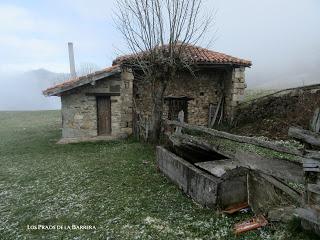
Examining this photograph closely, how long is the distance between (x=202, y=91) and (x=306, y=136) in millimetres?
12435

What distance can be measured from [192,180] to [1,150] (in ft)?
37.4

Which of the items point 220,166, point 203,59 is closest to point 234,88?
point 203,59

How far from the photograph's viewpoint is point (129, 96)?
49.7 feet

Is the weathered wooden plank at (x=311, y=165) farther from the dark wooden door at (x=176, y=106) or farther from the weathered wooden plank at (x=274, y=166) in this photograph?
the dark wooden door at (x=176, y=106)

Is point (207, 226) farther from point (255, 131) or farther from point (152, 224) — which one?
point (255, 131)

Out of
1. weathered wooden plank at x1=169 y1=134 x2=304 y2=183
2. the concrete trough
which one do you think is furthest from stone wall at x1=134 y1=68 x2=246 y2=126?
weathered wooden plank at x1=169 y1=134 x2=304 y2=183

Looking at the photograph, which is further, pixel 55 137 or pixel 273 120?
pixel 55 137

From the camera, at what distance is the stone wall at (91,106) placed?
15.1 m

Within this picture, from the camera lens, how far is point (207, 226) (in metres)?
5.40

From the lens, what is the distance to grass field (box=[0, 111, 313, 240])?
5.46 m

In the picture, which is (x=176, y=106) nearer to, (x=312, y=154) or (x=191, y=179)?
(x=191, y=179)

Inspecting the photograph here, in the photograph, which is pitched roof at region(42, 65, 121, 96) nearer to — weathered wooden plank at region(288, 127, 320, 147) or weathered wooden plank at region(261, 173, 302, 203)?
weathered wooden plank at region(261, 173, 302, 203)

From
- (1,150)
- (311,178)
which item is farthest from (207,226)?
(1,150)

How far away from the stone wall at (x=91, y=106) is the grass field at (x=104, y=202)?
330 cm
